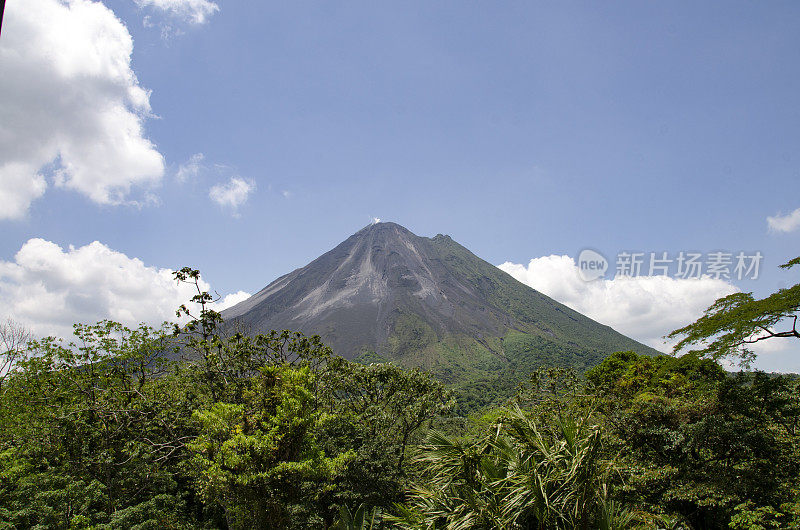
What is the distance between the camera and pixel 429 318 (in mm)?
150000

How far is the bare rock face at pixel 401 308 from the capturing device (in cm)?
13962

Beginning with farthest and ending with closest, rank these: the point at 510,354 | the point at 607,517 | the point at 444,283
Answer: the point at 444,283 → the point at 510,354 → the point at 607,517

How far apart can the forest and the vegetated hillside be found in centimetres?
8041

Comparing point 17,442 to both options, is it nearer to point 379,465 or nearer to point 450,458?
point 379,465

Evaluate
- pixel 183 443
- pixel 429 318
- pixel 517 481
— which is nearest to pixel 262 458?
pixel 183 443

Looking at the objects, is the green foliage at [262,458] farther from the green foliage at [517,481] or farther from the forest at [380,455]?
the green foliage at [517,481]

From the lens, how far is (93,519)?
9188 mm

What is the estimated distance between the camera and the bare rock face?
140m

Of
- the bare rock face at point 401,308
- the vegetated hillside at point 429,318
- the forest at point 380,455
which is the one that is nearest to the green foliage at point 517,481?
the forest at point 380,455

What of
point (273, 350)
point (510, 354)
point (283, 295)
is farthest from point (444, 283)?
point (273, 350)

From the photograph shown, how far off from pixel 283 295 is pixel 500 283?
105m

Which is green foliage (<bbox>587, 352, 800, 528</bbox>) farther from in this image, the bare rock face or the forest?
the bare rock face

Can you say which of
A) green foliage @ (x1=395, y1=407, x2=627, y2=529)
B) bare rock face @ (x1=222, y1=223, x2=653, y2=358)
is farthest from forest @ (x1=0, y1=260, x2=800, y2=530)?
bare rock face @ (x1=222, y1=223, x2=653, y2=358)

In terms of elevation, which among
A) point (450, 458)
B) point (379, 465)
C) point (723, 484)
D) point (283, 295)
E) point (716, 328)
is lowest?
point (379, 465)
